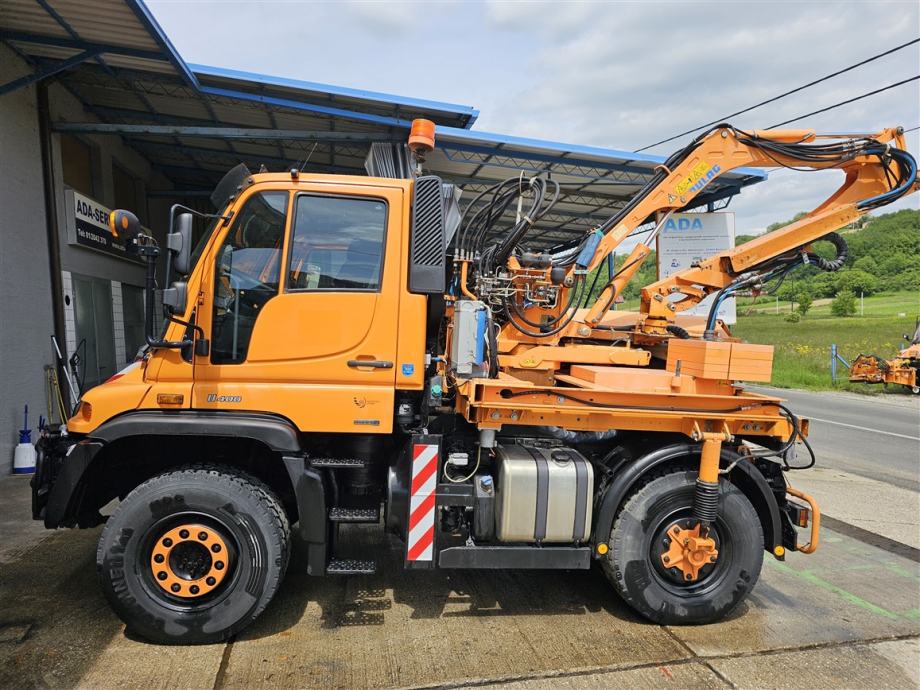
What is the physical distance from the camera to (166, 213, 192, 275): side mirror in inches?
121

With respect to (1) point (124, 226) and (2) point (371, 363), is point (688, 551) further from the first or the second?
(1) point (124, 226)

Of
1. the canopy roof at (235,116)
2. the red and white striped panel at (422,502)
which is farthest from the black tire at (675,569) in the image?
the canopy roof at (235,116)

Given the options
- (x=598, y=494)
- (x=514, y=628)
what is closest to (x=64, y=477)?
(x=514, y=628)

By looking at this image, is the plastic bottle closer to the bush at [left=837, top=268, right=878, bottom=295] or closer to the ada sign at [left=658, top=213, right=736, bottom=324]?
the ada sign at [left=658, top=213, right=736, bottom=324]

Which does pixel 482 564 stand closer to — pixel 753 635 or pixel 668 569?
pixel 668 569

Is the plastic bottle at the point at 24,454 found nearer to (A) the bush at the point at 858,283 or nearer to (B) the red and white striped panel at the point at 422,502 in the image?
(B) the red and white striped panel at the point at 422,502

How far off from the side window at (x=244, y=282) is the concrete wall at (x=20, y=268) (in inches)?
188

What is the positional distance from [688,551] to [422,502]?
1724 mm

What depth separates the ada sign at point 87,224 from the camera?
7.94 metres

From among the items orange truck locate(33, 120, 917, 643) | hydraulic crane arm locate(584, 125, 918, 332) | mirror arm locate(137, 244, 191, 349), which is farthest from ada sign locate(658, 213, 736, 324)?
mirror arm locate(137, 244, 191, 349)

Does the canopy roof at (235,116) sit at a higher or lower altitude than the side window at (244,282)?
higher

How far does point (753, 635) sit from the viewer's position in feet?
11.4

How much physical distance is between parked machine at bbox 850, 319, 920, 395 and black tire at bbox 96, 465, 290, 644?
18130 millimetres

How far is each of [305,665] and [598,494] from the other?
1.99 meters
